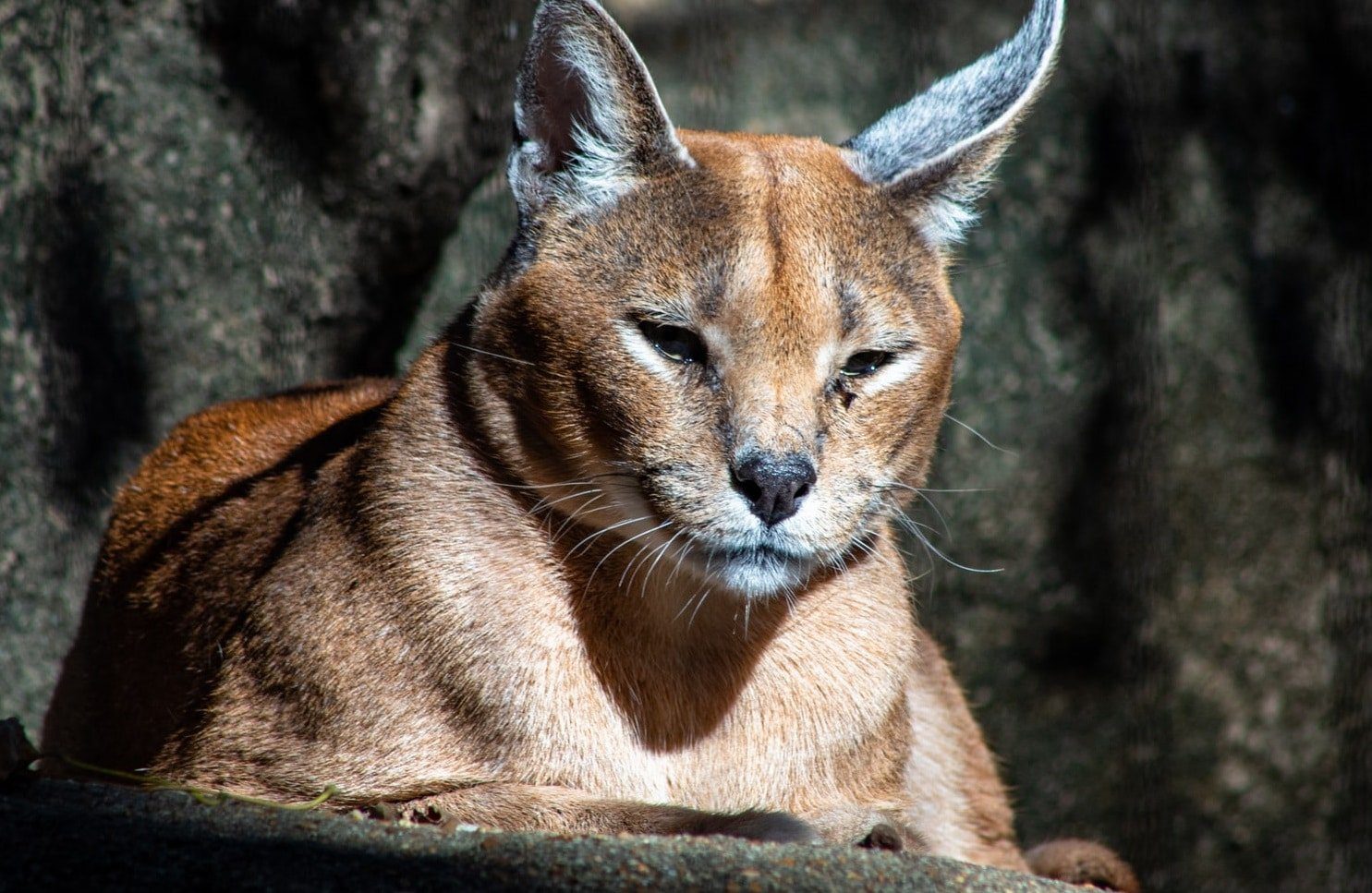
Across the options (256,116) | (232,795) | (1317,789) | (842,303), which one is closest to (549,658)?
(232,795)

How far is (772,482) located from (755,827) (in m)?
0.79

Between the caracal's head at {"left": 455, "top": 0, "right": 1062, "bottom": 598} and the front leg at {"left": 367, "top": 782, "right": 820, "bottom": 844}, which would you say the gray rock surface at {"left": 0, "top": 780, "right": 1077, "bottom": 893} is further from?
the caracal's head at {"left": 455, "top": 0, "right": 1062, "bottom": 598}

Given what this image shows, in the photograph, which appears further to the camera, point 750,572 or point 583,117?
point 583,117

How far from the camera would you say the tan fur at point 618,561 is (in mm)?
3254

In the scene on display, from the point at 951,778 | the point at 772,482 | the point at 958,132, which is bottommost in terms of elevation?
the point at 951,778

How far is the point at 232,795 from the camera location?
328 cm

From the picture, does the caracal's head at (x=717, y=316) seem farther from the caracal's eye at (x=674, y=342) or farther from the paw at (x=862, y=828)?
the paw at (x=862, y=828)

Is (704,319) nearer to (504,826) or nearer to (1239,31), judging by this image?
(504,826)

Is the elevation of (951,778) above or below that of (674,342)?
below

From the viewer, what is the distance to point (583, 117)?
3.57 metres

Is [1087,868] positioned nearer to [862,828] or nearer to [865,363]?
[862,828]

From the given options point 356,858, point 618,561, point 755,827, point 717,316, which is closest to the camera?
point 356,858

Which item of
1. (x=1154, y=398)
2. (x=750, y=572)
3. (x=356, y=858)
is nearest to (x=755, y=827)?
(x=750, y=572)

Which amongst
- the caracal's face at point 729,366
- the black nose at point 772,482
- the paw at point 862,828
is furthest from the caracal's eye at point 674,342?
the paw at point 862,828
